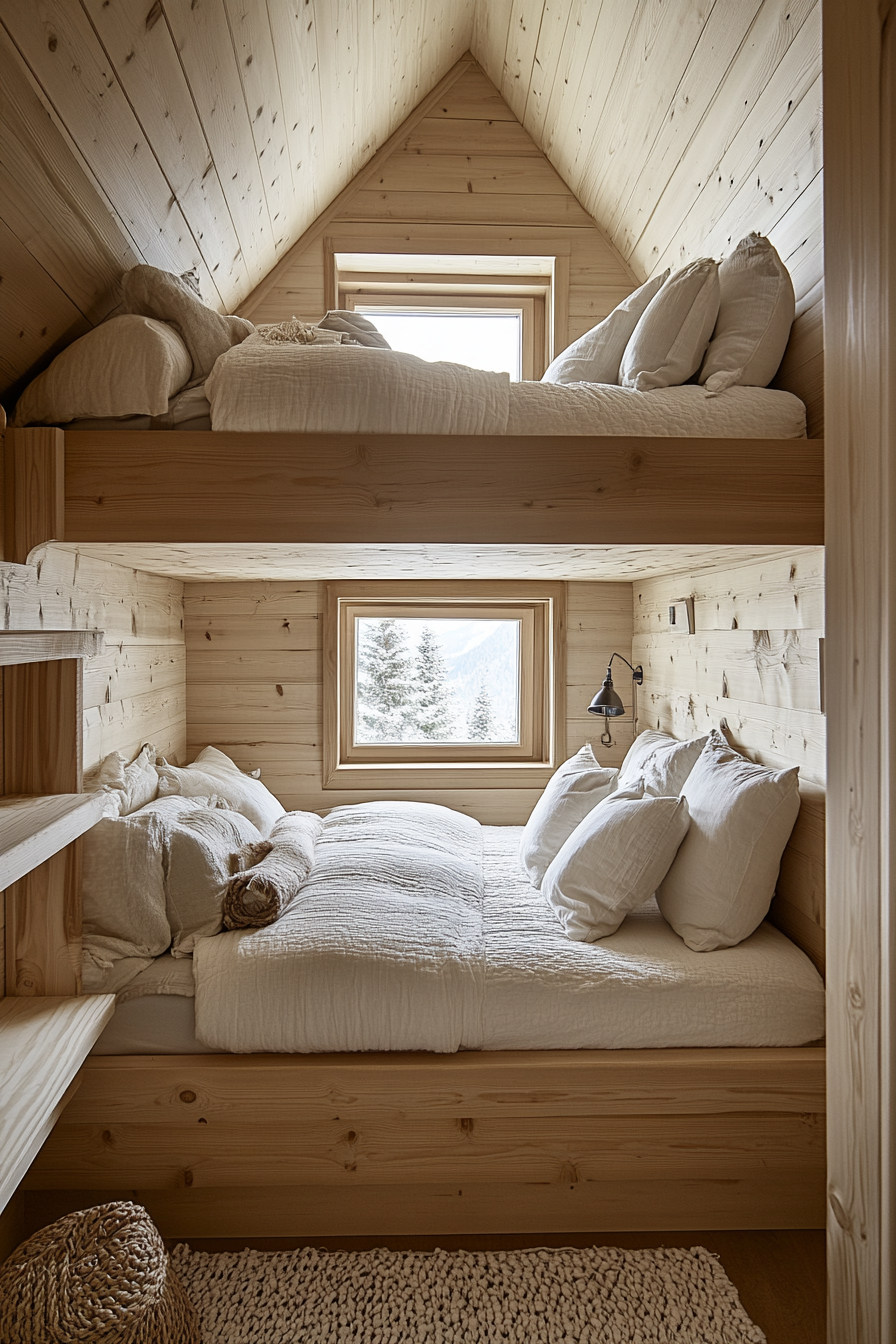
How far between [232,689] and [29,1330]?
204 centimetres

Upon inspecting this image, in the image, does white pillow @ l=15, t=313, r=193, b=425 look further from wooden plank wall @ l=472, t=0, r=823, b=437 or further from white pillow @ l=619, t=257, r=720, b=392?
wooden plank wall @ l=472, t=0, r=823, b=437

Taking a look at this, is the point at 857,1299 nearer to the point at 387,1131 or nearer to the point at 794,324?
the point at 387,1131

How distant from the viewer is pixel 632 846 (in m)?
1.84

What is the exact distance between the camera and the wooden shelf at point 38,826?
1.20 m

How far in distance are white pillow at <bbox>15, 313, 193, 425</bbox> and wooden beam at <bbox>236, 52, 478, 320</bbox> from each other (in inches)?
55.1

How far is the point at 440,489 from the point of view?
5.37 ft

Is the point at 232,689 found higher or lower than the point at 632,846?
higher

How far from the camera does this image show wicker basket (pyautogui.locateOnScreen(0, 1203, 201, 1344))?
4.03ft

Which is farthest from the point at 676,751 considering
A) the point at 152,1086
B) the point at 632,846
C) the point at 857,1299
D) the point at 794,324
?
the point at 857,1299

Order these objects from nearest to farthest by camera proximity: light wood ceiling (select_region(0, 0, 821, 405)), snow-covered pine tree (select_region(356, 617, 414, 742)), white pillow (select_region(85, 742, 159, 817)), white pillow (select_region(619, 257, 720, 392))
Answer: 1. light wood ceiling (select_region(0, 0, 821, 405))
2. white pillow (select_region(619, 257, 720, 392))
3. white pillow (select_region(85, 742, 159, 817))
4. snow-covered pine tree (select_region(356, 617, 414, 742))

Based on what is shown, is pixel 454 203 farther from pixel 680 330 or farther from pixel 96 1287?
pixel 96 1287

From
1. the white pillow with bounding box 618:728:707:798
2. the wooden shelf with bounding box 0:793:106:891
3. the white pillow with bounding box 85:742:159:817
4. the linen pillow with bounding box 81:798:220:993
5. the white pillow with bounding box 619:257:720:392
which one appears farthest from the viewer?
the white pillow with bounding box 618:728:707:798

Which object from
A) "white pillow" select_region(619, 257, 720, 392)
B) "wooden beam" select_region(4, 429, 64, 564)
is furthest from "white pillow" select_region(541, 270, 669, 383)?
"wooden beam" select_region(4, 429, 64, 564)

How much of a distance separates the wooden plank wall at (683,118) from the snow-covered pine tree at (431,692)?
1541mm
